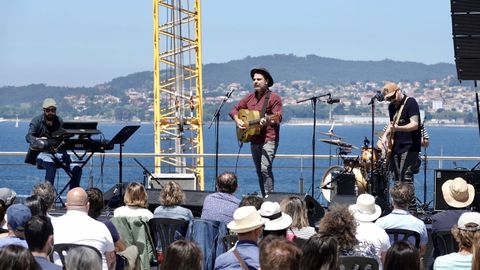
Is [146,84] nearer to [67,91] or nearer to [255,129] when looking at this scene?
[67,91]

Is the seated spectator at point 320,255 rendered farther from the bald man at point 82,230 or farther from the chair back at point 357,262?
the bald man at point 82,230

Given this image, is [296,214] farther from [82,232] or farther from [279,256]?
[279,256]

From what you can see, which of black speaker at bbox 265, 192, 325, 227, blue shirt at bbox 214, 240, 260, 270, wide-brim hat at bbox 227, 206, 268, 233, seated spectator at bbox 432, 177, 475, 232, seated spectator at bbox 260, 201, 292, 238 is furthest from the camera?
black speaker at bbox 265, 192, 325, 227

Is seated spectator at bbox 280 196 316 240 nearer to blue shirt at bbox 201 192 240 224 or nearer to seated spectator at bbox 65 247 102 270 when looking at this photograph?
blue shirt at bbox 201 192 240 224

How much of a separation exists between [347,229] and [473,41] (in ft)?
14.1

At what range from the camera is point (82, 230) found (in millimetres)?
8727

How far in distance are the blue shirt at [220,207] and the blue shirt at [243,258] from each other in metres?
2.31

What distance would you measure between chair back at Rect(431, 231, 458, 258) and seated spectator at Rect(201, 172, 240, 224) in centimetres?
196

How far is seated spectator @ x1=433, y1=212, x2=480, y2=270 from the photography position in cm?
799

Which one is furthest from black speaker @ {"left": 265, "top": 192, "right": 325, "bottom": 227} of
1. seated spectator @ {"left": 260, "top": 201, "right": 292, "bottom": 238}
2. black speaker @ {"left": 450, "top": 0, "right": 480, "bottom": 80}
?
seated spectator @ {"left": 260, "top": 201, "right": 292, "bottom": 238}

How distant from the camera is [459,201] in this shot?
34.7 feet

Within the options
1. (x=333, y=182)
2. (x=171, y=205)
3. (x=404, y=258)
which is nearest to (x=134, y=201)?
(x=171, y=205)

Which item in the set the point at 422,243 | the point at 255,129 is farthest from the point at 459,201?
the point at 255,129

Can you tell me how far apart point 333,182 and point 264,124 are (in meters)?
1.92
